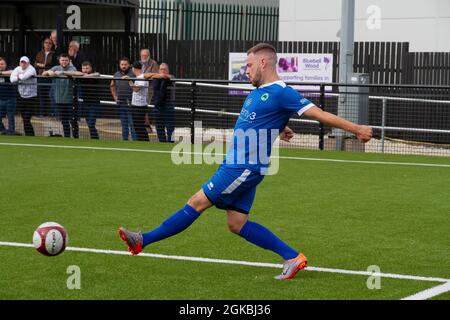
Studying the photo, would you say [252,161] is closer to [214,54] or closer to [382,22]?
[382,22]

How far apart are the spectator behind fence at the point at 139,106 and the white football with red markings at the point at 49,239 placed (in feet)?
45.4

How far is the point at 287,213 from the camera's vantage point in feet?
39.2

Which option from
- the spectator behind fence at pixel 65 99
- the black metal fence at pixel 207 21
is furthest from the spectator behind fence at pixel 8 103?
the black metal fence at pixel 207 21

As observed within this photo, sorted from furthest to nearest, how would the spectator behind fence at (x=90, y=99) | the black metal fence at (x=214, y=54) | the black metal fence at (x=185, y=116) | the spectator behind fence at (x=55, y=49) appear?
1. the black metal fence at (x=214, y=54)
2. the spectator behind fence at (x=55, y=49)
3. the spectator behind fence at (x=90, y=99)
4. the black metal fence at (x=185, y=116)

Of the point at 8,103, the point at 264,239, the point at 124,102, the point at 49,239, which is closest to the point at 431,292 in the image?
the point at 264,239

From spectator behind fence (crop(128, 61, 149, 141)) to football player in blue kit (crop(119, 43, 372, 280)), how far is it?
14.0m

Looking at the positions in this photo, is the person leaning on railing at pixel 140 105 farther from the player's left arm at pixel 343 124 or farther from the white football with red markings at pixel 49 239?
the player's left arm at pixel 343 124

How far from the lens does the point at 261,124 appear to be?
8.08m

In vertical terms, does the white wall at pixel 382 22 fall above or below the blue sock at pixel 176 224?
above

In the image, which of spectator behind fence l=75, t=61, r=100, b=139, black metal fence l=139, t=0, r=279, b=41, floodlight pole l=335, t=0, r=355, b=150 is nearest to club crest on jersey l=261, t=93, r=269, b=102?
floodlight pole l=335, t=0, r=355, b=150

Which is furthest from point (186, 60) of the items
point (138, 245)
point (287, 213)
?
point (138, 245)

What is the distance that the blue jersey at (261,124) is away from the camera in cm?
804

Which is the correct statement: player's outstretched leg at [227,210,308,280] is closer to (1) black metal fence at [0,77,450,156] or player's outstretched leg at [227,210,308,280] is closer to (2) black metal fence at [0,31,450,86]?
(1) black metal fence at [0,77,450,156]

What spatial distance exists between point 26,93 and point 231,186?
16039 millimetres
